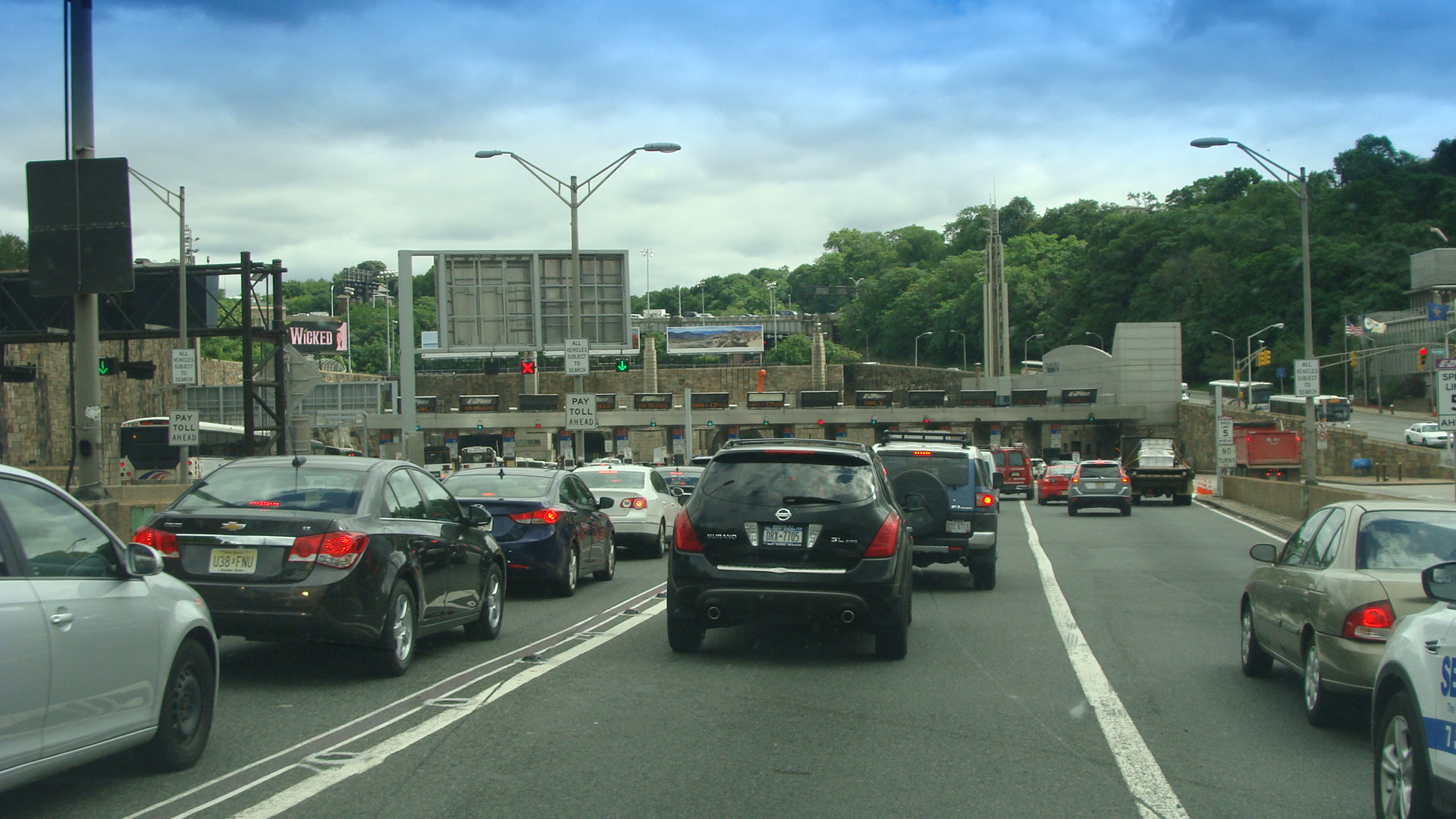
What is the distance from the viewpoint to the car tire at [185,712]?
20.2 feet

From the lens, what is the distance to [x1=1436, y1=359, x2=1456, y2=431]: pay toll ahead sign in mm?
18109

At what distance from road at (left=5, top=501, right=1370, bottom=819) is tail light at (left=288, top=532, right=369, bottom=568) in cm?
89

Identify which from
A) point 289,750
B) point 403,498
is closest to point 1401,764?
point 289,750

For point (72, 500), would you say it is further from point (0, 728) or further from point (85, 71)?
point (85, 71)

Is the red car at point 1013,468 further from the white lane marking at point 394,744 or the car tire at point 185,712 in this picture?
the car tire at point 185,712

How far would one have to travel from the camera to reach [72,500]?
18.7 ft

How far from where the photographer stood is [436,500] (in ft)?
33.7

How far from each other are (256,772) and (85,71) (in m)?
12.2

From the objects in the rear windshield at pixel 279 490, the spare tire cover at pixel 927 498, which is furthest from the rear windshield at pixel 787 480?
the spare tire cover at pixel 927 498

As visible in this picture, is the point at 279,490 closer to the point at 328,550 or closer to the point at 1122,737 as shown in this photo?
the point at 328,550

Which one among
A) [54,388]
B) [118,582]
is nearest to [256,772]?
[118,582]

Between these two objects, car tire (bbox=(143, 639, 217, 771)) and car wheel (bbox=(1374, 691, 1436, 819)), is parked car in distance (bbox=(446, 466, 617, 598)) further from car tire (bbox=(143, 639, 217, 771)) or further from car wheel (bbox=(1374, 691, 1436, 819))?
car wheel (bbox=(1374, 691, 1436, 819))

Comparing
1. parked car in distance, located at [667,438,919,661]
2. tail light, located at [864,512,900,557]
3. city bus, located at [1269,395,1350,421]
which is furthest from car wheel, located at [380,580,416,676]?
city bus, located at [1269,395,1350,421]

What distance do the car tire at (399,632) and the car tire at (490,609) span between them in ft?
4.81
